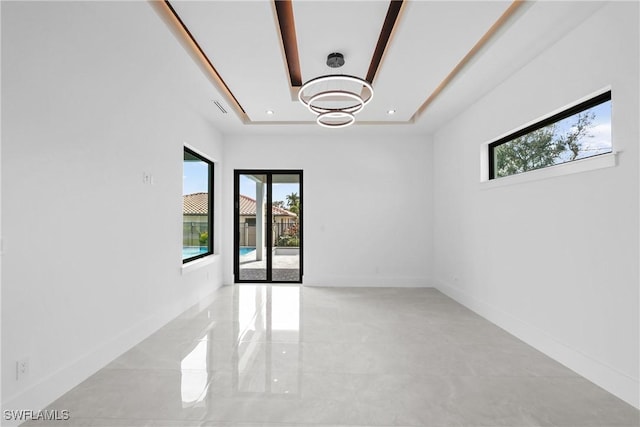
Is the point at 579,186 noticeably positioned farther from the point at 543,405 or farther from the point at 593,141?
the point at 543,405

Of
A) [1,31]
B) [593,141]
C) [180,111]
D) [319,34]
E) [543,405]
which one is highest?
[319,34]

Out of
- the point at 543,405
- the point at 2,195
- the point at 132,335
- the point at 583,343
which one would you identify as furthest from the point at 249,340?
the point at 583,343

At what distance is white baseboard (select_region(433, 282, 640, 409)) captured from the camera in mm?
2162

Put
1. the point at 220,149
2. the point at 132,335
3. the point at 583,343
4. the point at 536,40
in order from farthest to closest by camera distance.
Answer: the point at 220,149 < the point at 132,335 < the point at 536,40 < the point at 583,343

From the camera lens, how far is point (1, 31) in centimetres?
181

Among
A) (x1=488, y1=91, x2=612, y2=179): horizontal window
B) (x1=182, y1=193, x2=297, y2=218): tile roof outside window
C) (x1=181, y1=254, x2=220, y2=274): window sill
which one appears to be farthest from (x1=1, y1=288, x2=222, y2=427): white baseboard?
(x1=488, y1=91, x2=612, y2=179): horizontal window

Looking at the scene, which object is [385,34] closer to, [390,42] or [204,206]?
[390,42]

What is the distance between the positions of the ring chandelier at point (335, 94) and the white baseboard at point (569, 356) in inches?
116

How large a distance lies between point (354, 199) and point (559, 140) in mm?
3396

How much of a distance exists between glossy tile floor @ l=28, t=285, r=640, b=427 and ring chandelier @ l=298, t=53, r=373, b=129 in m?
2.59

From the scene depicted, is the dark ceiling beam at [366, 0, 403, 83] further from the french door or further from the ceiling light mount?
the french door

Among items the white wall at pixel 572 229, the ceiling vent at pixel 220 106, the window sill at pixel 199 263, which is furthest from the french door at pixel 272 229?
the white wall at pixel 572 229

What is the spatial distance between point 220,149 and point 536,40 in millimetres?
4832

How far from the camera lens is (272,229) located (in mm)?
5984
